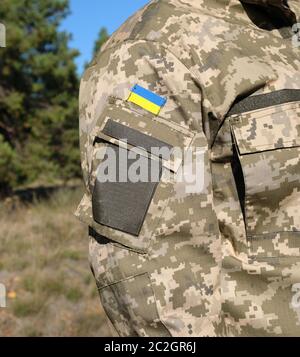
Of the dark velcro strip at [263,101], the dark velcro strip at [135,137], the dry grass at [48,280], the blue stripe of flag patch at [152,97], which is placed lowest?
the dry grass at [48,280]

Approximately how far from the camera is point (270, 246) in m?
1.40

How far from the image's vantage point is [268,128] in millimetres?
1404

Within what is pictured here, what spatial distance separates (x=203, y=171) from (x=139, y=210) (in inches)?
8.1

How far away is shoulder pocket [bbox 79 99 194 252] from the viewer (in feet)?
4.22

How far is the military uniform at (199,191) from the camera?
1286 mm

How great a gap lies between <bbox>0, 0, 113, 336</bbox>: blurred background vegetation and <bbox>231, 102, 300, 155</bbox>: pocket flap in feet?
9.95

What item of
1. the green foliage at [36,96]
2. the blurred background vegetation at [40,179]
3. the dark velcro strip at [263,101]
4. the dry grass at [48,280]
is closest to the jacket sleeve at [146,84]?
the dark velcro strip at [263,101]

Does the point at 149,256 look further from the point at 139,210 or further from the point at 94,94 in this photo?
the point at 94,94

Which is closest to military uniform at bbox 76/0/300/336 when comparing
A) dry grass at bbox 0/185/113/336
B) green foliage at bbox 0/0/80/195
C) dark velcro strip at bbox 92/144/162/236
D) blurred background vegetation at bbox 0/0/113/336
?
dark velcro strip at bbox 92/144/162/236

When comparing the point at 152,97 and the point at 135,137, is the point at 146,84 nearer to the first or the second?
the point at 152,97

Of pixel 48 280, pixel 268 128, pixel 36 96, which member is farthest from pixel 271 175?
pixel 36 96

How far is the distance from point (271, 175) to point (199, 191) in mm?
237

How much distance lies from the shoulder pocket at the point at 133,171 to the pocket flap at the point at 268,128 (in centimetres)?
17

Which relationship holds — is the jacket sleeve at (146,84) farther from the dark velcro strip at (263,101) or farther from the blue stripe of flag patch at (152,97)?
the dark velcro strip at (263,101)
